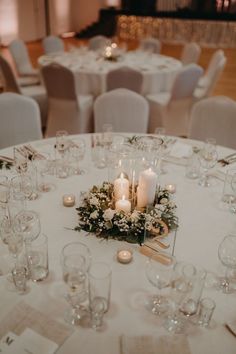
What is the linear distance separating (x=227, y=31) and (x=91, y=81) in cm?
816

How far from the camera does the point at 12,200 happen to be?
6.11 feet

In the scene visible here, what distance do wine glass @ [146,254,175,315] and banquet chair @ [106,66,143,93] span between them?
335 cm

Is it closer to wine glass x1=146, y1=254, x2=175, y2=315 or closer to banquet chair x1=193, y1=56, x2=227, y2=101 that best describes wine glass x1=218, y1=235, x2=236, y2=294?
wine glass x1=146, y1=254, x2=175, y2=315

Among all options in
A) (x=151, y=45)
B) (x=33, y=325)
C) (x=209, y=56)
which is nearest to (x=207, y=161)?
(x=33, y=325)

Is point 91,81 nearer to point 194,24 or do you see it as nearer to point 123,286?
point 123,286

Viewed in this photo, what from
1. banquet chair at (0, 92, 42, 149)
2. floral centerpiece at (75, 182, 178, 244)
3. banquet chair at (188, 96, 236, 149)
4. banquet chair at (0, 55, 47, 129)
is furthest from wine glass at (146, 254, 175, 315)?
banquet chair at (0, 55, 47, 129)

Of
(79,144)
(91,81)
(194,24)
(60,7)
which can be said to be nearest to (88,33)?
(60,7)

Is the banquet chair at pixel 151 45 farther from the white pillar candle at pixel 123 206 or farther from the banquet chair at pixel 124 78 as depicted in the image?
the white pillar candle at pixel 123 206

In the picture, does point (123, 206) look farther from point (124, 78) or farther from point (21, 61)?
point (21, 61)

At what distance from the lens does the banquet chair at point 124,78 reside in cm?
439

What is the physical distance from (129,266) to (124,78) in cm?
334

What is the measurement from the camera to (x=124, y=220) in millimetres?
1626

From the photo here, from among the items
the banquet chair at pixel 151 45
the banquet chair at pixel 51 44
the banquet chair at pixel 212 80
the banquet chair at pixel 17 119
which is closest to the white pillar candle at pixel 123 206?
the banquet chair at pixel 17 119

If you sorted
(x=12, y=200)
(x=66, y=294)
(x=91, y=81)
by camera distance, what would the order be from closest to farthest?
1. (x=66, y=294)
2. (x=12, y=200)
3. (x=91, y=81)
